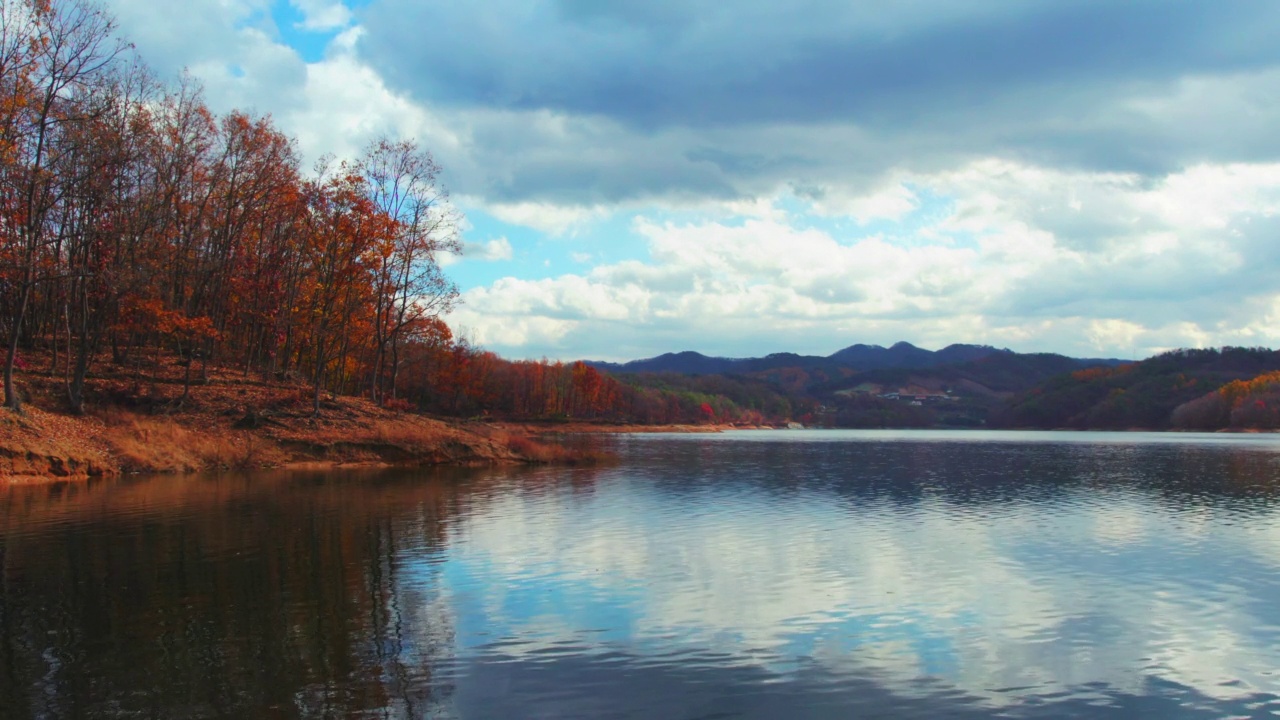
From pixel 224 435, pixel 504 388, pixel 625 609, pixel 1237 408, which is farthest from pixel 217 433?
pixel 1237 408

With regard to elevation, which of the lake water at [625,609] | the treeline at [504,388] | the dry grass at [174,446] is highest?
the treeline at [504,388]

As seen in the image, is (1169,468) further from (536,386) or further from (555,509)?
(536,386)

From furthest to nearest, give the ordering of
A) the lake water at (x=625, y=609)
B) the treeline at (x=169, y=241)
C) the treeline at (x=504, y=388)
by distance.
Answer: the treeline at (x=504, y=388), the treeline at (x=169, y=241), the lake water at (x=625, y=609)

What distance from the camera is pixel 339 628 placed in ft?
42.5

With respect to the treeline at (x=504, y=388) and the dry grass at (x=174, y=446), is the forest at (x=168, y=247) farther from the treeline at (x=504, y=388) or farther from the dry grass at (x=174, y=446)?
the treeline at (x=504, y=388)

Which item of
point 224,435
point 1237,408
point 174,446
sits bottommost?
point 174,446

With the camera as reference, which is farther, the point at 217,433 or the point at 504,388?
the point at 504,388

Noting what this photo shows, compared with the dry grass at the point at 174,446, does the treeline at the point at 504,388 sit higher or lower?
higher

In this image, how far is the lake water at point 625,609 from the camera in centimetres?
1021

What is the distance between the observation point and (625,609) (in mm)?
14719

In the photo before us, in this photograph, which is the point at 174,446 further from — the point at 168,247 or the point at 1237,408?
the point at 1237,408

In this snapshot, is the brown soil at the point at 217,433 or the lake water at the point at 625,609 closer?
the lake water at the point at 625,609

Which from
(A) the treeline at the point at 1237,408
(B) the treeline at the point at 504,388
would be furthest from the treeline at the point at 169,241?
(A) the treeline at the point at 1237,408

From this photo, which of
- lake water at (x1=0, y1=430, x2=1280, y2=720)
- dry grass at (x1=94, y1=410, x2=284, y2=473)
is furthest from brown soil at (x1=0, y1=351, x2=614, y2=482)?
lake water at (x1=0, y1=430, x2=1280, y2=720)
